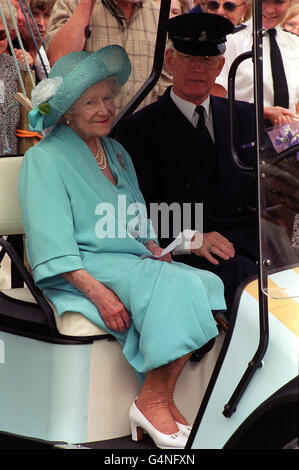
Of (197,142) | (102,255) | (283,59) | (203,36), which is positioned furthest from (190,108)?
(283,59)

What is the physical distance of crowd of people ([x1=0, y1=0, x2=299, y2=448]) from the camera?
2.49m

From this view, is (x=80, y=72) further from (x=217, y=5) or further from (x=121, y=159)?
(x=217, y=5)

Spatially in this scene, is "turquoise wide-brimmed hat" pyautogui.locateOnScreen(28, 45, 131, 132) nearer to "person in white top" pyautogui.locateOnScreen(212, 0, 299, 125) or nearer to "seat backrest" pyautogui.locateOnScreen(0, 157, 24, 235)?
"seat backrest" pyautogui.locateOnScreen(0, 157, 24, 235)

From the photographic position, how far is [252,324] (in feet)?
7.36

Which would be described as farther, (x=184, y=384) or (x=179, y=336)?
(x=184, y=384)

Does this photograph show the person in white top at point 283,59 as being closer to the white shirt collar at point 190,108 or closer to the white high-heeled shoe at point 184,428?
the white shirt collar at point 190,108

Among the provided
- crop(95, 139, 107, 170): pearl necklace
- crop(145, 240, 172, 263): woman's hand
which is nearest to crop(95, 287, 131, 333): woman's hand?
crop(145, 240, 172, 263): woman's hand

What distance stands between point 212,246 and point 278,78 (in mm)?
830

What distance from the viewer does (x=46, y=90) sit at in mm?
2723

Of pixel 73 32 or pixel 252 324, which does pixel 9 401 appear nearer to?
pixel 252 324

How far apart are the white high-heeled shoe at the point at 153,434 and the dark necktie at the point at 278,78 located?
108 cm

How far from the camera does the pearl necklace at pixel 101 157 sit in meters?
2.86
